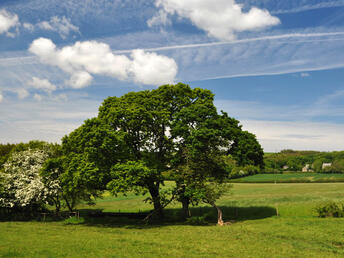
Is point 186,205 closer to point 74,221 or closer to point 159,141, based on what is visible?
point 159,141

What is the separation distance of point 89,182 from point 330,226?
28.1 meters

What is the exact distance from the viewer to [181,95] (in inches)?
1601

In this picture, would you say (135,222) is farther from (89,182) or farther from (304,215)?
(304,215)

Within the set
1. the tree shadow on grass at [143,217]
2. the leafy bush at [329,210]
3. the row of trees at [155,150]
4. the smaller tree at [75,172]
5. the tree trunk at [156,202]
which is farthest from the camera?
the tree trunk at [156,202]

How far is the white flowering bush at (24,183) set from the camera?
40.2 m

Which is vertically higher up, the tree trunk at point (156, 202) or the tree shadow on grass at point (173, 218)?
the tree trunk at point (156, 202)

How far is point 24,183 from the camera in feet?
136

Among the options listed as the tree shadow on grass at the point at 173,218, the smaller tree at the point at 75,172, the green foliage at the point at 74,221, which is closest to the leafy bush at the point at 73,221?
the green foliage at the point at 74,221

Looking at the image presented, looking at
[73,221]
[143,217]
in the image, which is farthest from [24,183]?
[143,217]

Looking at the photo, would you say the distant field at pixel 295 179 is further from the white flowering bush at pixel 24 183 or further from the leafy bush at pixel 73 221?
the white flowering bush at pixel 24 183

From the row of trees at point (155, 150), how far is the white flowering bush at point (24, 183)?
0.71ft

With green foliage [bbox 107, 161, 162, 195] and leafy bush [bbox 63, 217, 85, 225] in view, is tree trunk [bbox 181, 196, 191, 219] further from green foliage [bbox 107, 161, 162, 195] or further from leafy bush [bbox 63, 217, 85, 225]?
leafy bush [bbox 63, 217, 85, 225]

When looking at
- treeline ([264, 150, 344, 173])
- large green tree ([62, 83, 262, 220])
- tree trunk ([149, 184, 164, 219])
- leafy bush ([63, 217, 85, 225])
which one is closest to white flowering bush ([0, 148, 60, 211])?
leafy bush ([63, 217, 85, 225])

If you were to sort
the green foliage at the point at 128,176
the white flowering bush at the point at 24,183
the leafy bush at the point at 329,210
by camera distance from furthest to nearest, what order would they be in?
1. the white flowering bush at the point at 24,183
2. the leafy bush at the point at 329,210
3. the green foliage at the point at 128,176
